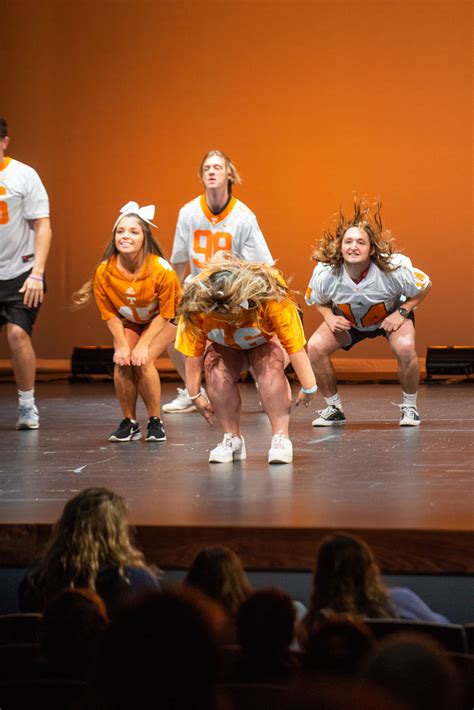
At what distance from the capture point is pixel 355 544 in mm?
2438

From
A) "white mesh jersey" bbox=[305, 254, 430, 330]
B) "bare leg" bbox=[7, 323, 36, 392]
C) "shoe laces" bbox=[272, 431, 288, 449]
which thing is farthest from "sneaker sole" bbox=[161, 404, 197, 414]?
"shoe laces" bbox=[272, 431, 288, 449]

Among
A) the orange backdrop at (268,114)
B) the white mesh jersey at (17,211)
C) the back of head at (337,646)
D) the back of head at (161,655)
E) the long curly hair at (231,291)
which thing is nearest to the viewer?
the back of head at (161,655)

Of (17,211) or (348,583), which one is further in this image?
(17,211)

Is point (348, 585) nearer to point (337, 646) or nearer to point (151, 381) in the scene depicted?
point (337, 646)

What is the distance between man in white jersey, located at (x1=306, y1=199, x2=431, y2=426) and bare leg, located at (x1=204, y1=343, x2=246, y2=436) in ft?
3.97

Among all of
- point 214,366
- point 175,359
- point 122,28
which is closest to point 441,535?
point 214,366

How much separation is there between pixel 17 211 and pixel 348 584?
3.51m

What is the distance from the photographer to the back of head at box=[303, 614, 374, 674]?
1810mm

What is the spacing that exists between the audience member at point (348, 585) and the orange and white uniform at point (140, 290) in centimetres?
256

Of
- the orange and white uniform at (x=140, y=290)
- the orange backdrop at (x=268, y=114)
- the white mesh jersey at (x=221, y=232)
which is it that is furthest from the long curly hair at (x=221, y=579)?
the orange backdrop at (x=268, y=114)

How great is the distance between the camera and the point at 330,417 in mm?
5484

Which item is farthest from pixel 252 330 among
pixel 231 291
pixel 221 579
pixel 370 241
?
pixel 221 579

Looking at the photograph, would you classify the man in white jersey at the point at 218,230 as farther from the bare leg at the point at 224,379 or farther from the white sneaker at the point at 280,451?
the white sneaker at the point at 280,451

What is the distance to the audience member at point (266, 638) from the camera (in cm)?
189
